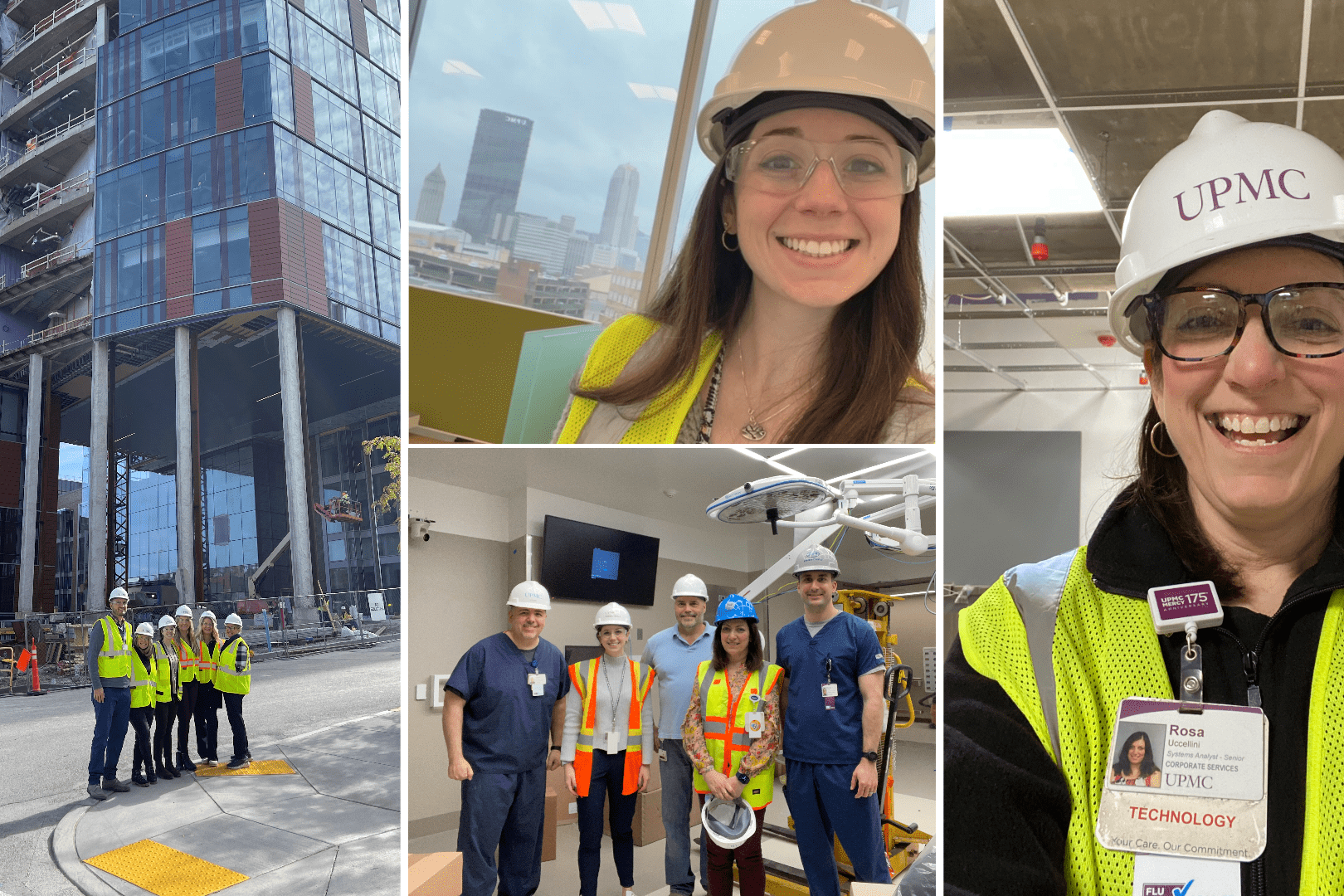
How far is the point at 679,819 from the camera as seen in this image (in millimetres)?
1716

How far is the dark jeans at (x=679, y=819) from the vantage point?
171cm

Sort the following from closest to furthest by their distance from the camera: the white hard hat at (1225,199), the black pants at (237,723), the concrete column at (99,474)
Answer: the white hard hat at (1225,199)
the black pants at (237,723)
the concrete column at (99,474)

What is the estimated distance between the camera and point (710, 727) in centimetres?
170

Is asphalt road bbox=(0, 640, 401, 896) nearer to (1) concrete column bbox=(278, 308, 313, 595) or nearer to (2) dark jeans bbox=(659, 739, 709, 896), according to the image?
(1) concrete column bbox=(278, 308, 313, 595)

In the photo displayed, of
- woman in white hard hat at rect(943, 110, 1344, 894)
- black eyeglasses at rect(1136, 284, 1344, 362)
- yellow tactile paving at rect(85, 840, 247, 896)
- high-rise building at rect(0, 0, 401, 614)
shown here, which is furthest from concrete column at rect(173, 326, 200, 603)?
black eyeglasses at rect(1136, 284, 1344, 362)

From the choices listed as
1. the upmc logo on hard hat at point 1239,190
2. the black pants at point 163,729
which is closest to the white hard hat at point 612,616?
the upmc logo on hard hat at point 1239,190

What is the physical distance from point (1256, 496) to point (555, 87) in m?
1.20

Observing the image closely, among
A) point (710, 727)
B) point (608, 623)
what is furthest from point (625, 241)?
point (710, 727)

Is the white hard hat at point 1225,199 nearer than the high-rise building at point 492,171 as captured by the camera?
Yes

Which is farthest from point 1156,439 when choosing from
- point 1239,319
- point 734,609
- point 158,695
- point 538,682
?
point 158,695

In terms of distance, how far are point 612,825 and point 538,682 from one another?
285mm

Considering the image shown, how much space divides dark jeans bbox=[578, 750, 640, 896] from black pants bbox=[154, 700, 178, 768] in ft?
10.9

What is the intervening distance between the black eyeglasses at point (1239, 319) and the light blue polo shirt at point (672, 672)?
0.88m

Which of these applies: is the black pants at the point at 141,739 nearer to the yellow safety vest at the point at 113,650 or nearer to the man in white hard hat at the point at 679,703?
the yellow safety vest at the point at 113,650
